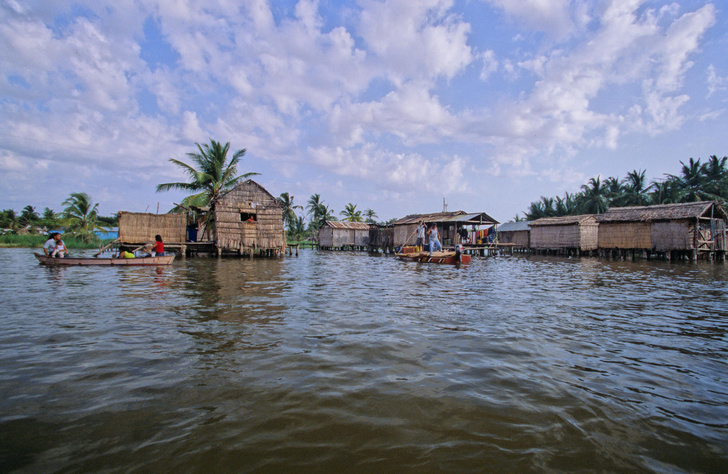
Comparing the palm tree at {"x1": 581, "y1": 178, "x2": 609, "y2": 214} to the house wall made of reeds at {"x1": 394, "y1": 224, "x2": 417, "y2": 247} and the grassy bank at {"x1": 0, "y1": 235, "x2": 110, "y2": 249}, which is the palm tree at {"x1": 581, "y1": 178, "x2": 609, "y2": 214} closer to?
the house wall made of reeds at {"x1": 394, "y1": 224, "x2": 417, "y2": 247}

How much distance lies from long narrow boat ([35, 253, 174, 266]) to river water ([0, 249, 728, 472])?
8.28 m

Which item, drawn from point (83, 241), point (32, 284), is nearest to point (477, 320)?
point (32, 284)

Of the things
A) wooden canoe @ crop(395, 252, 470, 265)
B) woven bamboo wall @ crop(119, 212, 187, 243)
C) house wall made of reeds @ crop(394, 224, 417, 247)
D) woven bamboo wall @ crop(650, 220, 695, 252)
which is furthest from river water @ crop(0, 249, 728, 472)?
house wall made of reeds @ crop(394, 224, 417, 247)

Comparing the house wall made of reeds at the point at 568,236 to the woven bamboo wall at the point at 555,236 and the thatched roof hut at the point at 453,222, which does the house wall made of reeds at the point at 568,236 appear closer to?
the woven bamboo wall at the point at 555,236

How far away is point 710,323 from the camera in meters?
6.12

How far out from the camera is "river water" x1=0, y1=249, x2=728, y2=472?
239 cm

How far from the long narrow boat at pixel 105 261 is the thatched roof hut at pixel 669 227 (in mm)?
28456

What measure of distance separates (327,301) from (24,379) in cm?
494

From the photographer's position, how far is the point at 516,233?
124 ft

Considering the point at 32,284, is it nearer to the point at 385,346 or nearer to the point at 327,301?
the point at 327,301

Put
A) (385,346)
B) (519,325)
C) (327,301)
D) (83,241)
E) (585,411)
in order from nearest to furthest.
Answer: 1. (585,411)
2. (385,346)
3. (519,325)
4. (327,301)
5. (83,241)

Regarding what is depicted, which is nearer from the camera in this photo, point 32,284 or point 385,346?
point 385,346

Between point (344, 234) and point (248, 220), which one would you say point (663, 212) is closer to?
point (344, 234)

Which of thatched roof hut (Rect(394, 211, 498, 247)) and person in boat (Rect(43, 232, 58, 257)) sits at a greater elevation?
thatched roof hut (Rect(394, 211, 498, 247))
